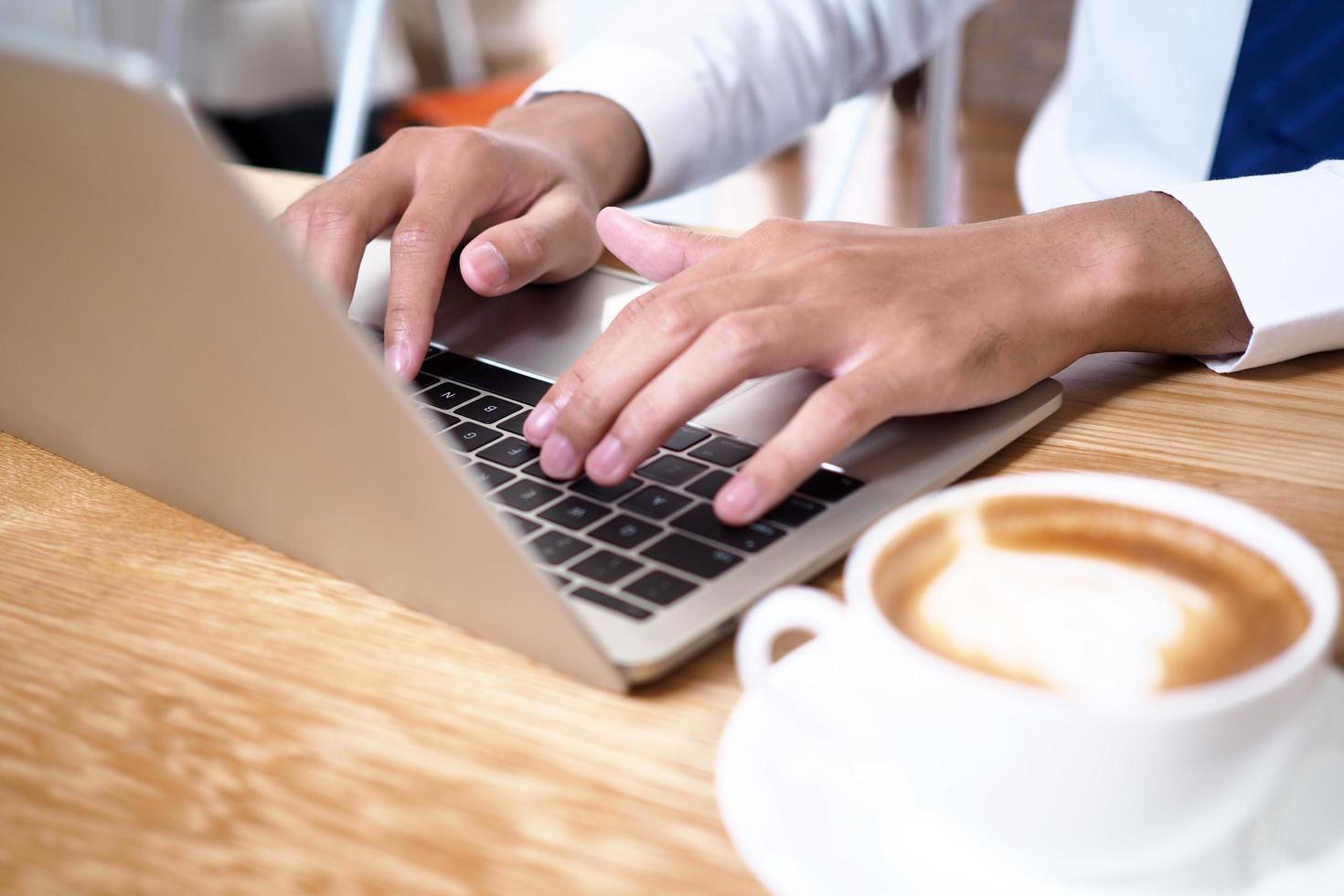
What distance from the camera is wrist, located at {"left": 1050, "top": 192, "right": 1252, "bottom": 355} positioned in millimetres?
551

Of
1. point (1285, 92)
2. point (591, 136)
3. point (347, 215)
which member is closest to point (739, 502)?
point (347, 215)

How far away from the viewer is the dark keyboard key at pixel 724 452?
47 centimetres

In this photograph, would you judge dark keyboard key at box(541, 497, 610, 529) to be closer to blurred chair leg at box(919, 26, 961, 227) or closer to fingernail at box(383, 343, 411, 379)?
fingernail at box(383, 343, 411, 379)

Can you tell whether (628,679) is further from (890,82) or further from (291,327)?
(890,82)

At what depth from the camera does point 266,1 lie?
3.13 metres

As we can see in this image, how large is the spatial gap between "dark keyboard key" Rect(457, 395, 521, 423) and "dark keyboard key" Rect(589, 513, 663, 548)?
0.37 feet

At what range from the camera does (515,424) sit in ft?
1.68

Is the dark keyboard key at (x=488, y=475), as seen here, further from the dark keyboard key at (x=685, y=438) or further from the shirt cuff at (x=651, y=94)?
the shirt cuff at (x=651, y=94)

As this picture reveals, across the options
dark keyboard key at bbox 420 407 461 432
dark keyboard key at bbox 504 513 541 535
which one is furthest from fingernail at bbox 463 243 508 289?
dark keyboard key at bbox 504 513 541 535

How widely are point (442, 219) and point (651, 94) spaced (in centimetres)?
32

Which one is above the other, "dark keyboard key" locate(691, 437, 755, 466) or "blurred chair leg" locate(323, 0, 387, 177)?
"dark keyboard key" locate(691, 437, 755, 466)

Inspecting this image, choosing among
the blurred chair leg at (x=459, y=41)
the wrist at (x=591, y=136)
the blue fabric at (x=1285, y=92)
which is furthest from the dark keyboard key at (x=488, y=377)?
the blurred chair leg at (x=459, y=41)

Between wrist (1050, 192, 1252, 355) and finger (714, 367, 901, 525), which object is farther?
wrist (1050, 192, 1252, 355)

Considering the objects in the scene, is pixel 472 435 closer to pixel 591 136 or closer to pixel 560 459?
pixel 560 459
